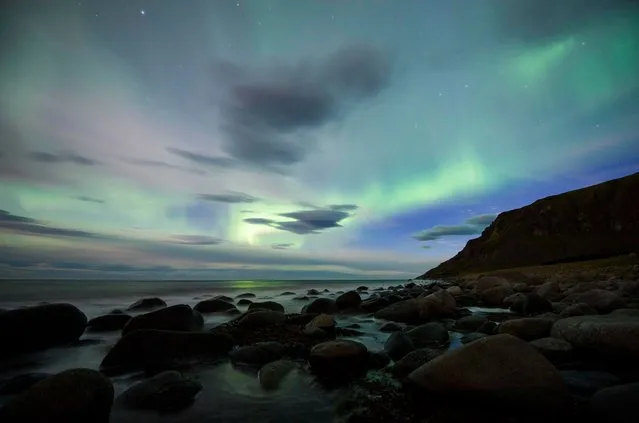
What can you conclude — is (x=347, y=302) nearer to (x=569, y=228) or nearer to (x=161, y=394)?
(x=161, y=394)

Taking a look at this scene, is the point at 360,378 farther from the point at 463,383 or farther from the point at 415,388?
the point at 463,383

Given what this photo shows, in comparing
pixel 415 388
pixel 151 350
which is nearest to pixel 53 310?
pixel 151 350

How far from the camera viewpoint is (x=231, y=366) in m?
6.24

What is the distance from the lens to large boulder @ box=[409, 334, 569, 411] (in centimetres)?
398

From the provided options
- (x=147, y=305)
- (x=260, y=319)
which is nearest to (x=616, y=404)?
(x=260, y=319)

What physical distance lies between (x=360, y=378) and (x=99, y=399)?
3.83m

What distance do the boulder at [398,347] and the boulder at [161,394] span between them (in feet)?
12.7

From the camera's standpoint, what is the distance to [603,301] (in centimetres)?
1053

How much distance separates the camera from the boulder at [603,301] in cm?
1030

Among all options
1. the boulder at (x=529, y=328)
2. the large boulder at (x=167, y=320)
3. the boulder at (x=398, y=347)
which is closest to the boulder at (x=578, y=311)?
the boulder at (x=529, y=328)

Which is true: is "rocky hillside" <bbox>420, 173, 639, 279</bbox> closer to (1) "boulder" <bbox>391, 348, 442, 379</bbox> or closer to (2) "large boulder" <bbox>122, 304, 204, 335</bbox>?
(1) "boulder" <bbox>391, 348, 442, 379</bbox>

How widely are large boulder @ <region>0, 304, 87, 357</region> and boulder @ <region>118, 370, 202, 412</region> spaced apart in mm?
5685

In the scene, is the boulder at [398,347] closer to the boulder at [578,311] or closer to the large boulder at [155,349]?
the large boulder at [155,349]

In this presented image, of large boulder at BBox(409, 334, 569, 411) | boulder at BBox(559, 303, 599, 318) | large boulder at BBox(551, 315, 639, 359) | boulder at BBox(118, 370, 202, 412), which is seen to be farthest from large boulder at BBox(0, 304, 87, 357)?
boulder at BBox(559, 303, 599, 318)
